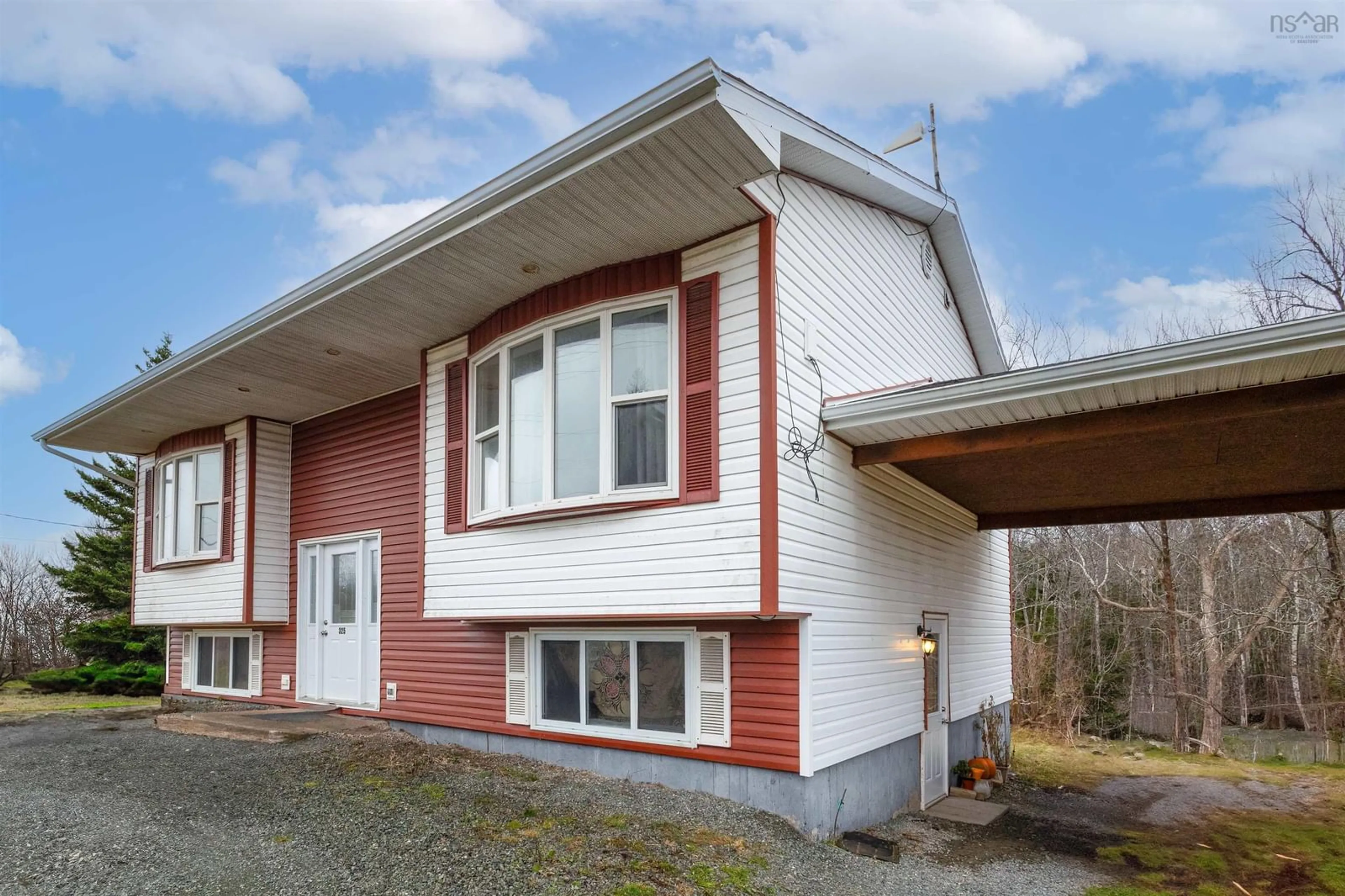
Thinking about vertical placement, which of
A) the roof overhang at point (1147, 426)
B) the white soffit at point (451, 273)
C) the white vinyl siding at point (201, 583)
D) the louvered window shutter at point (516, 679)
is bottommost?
the louvered window shutter at point (516, 679)

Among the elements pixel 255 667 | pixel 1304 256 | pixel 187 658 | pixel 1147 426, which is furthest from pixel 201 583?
pixel 1304 256

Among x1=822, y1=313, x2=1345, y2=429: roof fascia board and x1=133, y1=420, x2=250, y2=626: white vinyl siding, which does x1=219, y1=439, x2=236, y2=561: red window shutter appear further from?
x1=822, y1=313, x2=1345, y2=429: roof fascia board

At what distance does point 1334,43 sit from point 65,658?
25.0 metres

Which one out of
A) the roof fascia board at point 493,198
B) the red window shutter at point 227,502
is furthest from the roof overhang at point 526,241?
the red window shutter at point 227,502

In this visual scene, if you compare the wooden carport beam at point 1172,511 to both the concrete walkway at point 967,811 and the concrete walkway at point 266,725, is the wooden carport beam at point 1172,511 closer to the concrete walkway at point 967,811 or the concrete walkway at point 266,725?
the concrete walkway at point 967,811

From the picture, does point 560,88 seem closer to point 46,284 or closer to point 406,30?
point 406,30

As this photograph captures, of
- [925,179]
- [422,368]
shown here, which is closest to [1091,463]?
[925,179]

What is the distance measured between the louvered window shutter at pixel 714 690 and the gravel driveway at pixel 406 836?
0.41 metres

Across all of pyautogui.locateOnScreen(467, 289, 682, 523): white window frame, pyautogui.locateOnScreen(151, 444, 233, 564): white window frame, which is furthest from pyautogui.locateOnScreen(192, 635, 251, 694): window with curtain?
pyautogui.locateOnScreen(467, 289, 682, 523): white window frame

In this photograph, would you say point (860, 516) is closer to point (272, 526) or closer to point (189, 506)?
Answer: point (272, 526)

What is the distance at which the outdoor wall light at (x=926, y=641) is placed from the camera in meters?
7.67

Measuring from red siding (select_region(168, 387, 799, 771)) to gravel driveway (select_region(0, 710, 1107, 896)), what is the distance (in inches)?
20.0

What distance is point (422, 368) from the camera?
26.2 ft

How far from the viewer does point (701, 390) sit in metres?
5.62
